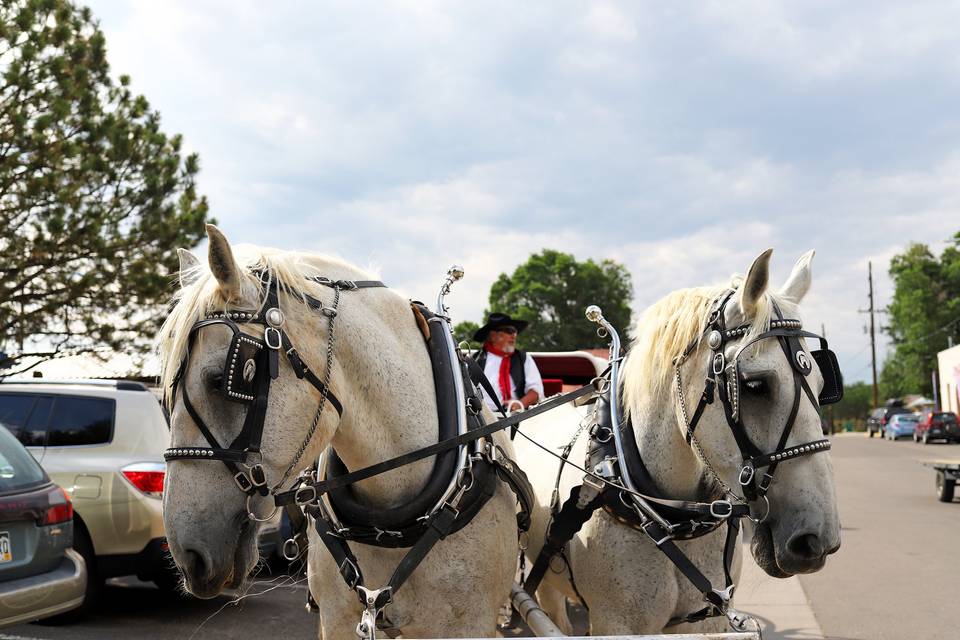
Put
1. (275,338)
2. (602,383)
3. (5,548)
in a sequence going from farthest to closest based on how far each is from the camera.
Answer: (5,548)
(602,383)
(275,338)

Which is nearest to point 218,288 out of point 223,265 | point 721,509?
point 223,265

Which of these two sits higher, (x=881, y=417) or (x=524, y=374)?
(x=524, y=374)

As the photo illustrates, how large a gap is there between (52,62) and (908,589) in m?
13.6

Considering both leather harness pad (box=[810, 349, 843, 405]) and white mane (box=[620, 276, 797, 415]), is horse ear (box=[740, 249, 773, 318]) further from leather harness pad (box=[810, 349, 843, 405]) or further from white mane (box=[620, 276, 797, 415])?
leather harness pad (box=[810, 349, 843, 405])

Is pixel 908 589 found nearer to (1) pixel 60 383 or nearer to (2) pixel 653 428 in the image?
(2) pixel 653 428

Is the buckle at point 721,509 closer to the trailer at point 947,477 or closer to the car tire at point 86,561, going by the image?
the car tire at point 86,561

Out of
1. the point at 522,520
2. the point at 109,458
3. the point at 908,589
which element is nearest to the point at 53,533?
the point at 109,458

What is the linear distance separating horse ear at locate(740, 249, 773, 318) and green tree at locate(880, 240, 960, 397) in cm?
5560

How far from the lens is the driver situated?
573 centimetres

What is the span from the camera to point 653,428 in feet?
9.45

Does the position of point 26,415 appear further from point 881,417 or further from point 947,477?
point 881,417

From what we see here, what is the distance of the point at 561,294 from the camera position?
4697cm

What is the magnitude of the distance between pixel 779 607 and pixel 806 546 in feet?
16.6

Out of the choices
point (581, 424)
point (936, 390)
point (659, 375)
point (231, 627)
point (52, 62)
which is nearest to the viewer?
point (659, 375)
